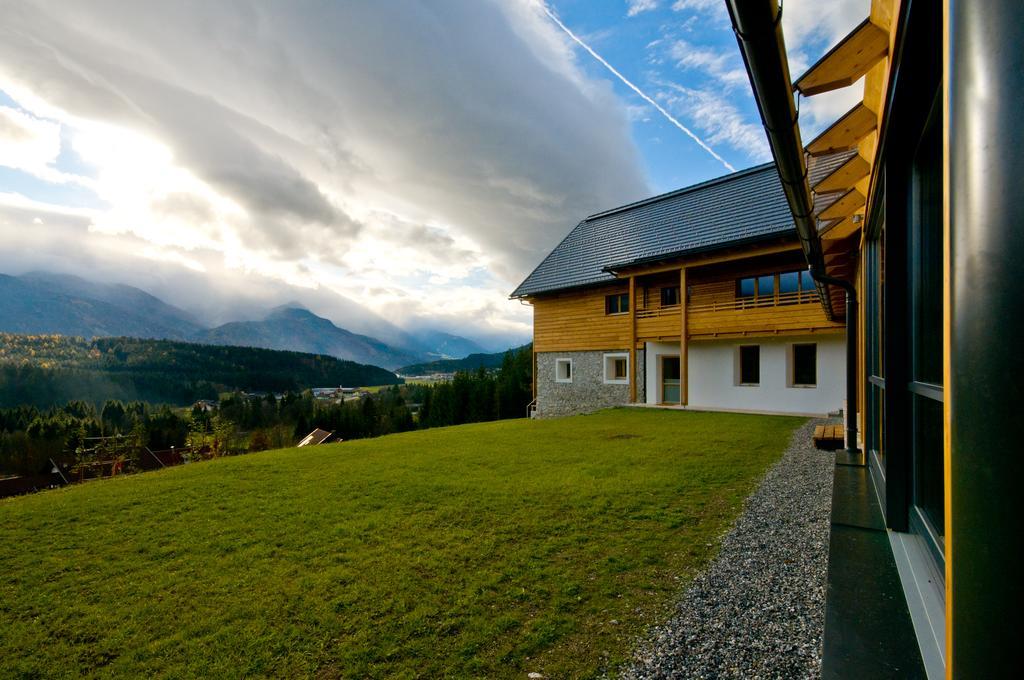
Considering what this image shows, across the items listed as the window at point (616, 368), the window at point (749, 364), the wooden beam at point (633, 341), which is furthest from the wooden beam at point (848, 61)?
the window at point (616, 368)

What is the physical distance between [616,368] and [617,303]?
112 inches

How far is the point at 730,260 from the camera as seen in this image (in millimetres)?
15781

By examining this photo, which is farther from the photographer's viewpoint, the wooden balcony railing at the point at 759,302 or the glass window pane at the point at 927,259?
the wooden balcony railing at the point at 759,302

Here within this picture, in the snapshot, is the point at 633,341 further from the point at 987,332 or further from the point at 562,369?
the point at 987,332

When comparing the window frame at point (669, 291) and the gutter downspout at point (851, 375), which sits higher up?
the window frame at point (669, 291)

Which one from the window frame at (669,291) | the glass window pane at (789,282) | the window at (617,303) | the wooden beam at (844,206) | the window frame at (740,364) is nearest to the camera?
the wooden beam at (844,206)

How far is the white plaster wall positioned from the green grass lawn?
8.56 meters

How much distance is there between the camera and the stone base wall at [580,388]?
19625 mm

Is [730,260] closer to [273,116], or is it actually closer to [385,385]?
[273,116]

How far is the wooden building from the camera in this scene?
24.4 inches

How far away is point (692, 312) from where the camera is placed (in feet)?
55.4

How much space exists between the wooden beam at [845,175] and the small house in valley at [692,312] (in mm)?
9612

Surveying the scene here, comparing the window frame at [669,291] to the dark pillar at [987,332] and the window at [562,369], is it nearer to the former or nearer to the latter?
the window at [562,369]

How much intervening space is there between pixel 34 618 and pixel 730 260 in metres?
17.2
